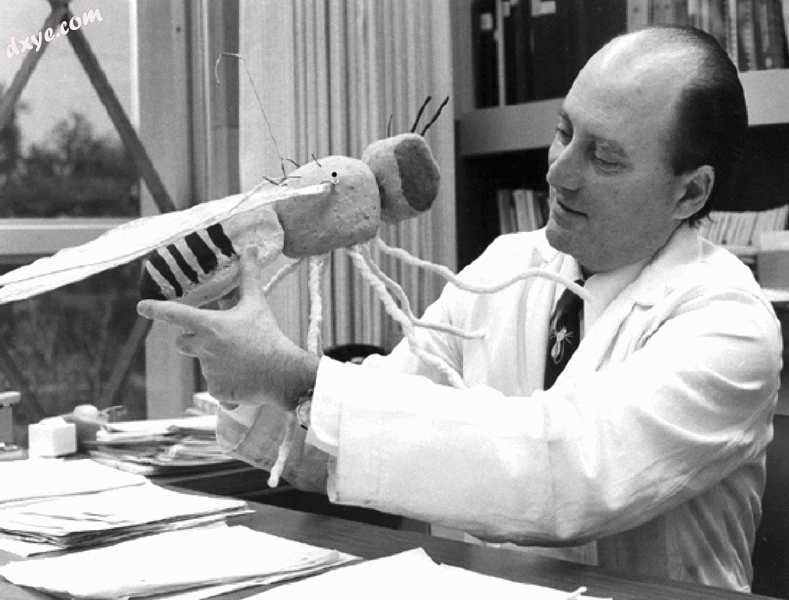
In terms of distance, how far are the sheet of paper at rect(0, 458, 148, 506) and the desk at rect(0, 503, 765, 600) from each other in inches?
10.4

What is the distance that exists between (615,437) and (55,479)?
77cm

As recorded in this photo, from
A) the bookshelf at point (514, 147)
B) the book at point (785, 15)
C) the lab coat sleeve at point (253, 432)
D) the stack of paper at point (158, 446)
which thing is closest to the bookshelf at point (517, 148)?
the bookshelf at point (514, 147)

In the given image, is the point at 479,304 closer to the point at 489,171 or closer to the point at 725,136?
the point at 725,136

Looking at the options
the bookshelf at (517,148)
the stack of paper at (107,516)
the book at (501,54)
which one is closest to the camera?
the stack of paper at (107,516)

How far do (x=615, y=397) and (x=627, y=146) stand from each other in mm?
378

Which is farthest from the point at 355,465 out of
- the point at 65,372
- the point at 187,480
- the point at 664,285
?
the point at 65,372

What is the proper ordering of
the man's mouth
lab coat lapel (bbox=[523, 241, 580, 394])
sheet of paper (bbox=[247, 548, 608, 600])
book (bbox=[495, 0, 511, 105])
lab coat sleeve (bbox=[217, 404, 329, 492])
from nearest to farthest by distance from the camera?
sheet of paper (bbox=[247, 548, 608, 600]) → lab coat sleeve (bbox=[217, 404, 329, 492]) → the man's mouth → lab coat lapel (bbox=[523, 241, 580, 394]) → book (bbox=[495, 0, 511, 105])

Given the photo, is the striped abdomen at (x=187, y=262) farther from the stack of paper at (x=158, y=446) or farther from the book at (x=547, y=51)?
the book at (x=547, y=51)

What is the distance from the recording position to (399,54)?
3092 millimetres

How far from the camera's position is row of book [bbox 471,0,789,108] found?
2652 mm

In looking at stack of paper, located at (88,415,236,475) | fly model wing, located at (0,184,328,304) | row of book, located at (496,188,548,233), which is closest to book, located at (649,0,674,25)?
row of book, located at (496,188,548,233)

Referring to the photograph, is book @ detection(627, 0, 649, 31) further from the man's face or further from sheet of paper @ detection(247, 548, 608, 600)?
sheet of paper @ detection(247, 548, 608, 600)

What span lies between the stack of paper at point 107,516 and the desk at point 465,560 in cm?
5

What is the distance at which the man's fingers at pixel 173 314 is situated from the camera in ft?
3.31
